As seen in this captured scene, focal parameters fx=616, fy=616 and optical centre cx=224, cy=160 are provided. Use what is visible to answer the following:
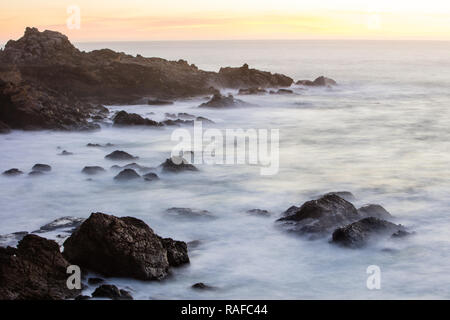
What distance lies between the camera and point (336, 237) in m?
10.4

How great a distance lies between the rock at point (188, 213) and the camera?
12.4m

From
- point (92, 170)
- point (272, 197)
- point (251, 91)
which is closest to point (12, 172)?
point (92, 170)

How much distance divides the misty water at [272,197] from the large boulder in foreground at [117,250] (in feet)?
0.70

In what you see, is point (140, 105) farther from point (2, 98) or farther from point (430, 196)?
point (430, 196)

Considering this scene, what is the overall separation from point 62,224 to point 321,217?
4818mm

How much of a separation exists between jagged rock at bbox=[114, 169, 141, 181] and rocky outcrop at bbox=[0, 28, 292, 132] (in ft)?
25.9

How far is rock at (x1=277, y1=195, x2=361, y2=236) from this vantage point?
10.9 m

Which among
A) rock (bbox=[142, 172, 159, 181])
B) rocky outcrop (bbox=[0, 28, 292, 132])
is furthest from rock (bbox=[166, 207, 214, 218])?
rocky outcrop (bbox=[0, 28, 292, 132])

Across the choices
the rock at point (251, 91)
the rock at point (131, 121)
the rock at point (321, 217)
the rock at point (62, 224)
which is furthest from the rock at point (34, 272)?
the rock at point (251, 91)

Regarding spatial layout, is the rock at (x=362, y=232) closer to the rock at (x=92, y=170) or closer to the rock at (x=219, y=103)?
the rock at (x=92, y=170)

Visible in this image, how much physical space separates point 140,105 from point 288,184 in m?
16.7

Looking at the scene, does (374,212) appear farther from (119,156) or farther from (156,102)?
(156,102)

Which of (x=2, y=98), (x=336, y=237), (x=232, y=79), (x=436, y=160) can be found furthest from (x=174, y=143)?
(x=232, y=79)

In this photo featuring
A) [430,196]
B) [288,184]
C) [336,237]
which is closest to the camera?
[336,237]
